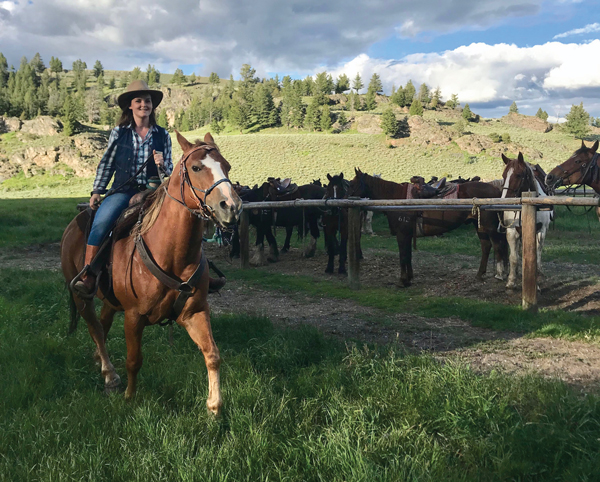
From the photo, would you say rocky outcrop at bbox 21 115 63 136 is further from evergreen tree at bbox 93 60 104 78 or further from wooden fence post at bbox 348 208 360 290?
evergreen tree at bbox 93 60 104 78

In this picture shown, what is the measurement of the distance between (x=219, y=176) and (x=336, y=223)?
888cm

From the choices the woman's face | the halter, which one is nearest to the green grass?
the woman's face

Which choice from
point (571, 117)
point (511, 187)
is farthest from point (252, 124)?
point (511, 187)

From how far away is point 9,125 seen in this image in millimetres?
73250

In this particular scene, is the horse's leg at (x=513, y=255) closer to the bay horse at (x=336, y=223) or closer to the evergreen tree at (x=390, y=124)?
the bay horse at (x=336, y=223)

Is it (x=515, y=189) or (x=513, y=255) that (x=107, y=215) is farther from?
(x=513, y=255)

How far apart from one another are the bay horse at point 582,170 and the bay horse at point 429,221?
1.42 metres

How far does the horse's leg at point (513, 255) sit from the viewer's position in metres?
8.44

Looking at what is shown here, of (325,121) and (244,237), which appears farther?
(325,121)

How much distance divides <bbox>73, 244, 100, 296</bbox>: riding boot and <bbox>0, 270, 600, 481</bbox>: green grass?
0.86 m

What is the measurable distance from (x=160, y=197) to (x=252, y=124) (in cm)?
10363

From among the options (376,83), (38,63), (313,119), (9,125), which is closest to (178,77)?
(38,63)

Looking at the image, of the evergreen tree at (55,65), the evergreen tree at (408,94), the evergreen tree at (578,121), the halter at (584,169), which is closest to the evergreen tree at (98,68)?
the evergreen tree at (55,65)

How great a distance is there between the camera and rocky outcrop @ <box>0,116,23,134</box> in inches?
2852
